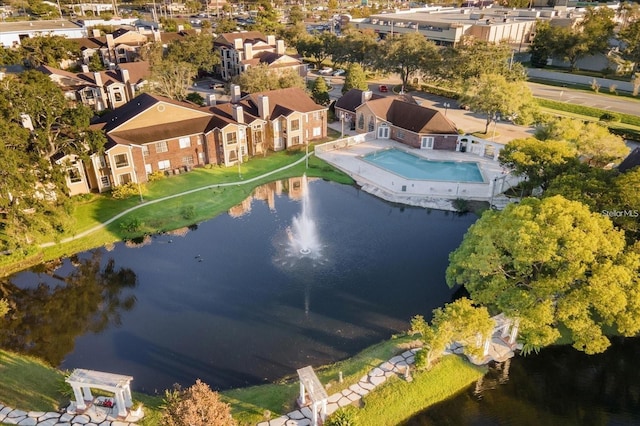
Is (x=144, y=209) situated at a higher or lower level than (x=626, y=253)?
lower

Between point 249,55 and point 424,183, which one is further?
point 249,55

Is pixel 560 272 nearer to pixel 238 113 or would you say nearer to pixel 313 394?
pixel 313 394

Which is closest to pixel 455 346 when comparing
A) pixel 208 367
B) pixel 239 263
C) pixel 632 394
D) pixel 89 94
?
pixel 632 394

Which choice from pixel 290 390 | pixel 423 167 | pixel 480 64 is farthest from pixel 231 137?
pixel 480 64

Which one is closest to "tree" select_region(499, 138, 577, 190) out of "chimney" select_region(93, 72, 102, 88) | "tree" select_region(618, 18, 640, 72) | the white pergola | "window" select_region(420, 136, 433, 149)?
"window" select_region(420, 136, 433, 149)

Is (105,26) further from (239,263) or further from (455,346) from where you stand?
(455,346)
